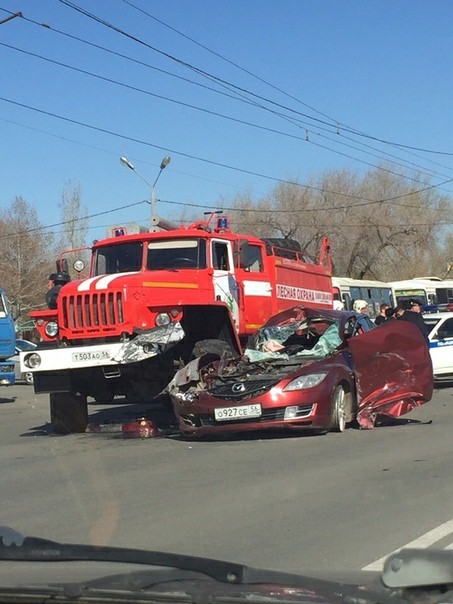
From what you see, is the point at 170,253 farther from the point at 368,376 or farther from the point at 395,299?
the point at 395,299

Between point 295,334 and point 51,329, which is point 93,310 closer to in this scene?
point 51,329

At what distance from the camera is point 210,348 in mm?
11867

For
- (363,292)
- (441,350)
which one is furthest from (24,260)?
(441,350)

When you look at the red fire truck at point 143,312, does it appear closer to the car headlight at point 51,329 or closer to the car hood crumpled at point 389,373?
the car headlight at point 51,329

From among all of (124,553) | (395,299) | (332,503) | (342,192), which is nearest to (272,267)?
(332,503)

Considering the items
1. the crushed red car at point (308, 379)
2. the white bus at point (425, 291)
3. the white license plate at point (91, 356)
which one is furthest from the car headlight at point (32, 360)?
the white bus at point (425, 291)

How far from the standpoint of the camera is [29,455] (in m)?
10.1

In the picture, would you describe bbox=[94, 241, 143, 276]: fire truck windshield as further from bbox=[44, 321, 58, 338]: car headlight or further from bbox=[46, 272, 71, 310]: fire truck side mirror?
bbox=[44, 321, 58, 338]: car headlight

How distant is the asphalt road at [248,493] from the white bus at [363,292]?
25231 millimetres

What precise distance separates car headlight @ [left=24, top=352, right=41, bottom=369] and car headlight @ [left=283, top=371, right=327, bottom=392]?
11.2 ft

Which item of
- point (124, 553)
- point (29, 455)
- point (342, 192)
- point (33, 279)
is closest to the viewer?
point (124, 553)

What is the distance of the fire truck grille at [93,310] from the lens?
11484 mm

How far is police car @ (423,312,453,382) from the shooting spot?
57.6 ft

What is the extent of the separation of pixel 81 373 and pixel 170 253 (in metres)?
2.44
